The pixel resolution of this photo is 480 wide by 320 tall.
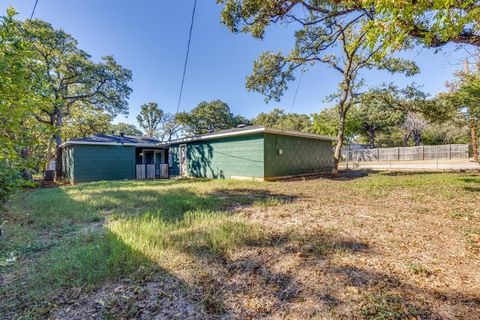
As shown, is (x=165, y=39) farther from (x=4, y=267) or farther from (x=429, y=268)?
(x=429, y=268)

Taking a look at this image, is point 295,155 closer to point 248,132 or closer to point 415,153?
point 248,132

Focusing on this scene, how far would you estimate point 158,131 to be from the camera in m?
35.1

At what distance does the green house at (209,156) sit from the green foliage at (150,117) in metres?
19.8

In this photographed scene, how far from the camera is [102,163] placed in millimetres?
13516

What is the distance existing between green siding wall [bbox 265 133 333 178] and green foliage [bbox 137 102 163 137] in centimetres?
2706

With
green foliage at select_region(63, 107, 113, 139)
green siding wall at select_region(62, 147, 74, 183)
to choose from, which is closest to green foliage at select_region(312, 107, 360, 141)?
green siding wall at select_region(62, 147, 74, 183)

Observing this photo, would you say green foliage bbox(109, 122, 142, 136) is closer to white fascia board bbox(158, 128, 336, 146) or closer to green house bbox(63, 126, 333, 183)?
green house bbox(63, 126, 333, 183)

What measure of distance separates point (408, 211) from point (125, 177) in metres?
14.4

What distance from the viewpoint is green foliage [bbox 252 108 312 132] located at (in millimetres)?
34688

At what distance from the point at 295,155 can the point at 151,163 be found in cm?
986

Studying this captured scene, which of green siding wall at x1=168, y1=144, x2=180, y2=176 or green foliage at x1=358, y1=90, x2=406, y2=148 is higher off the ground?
green foliage at x1=358, y1=90, x2=406, y2=148

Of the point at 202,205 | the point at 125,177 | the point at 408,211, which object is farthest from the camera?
the point at 125,177

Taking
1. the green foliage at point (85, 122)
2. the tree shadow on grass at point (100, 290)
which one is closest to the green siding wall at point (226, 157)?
the tree shadow on grass at point (100, 290)

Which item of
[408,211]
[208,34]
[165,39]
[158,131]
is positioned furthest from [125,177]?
[158,131]
